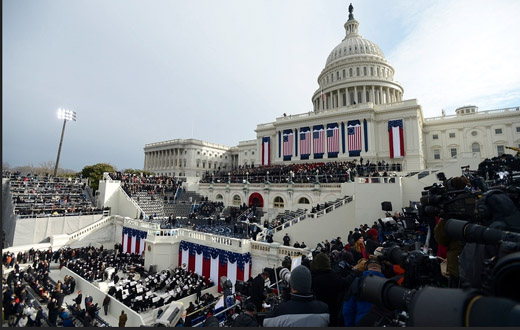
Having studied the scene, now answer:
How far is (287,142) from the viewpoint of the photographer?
45594 millimetres

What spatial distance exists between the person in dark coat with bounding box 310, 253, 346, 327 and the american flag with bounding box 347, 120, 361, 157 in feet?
122

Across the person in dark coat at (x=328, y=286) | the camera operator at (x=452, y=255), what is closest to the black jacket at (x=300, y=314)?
the person in dark coat at (x=328, y=286)

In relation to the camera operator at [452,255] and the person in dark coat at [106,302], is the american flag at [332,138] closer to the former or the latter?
the person in dark coat at [106,302]

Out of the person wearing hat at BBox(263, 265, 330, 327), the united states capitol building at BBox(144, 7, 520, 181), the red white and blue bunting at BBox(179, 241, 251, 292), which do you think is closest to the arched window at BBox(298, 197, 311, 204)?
the red white and blue bunting at BBox(179, 241, 251, 292)

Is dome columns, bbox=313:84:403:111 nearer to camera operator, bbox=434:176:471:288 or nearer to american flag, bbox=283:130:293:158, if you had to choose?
american flag, bbox=283:130:293:158

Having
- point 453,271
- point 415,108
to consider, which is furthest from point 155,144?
point 453,271

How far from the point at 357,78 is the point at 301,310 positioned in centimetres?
5460

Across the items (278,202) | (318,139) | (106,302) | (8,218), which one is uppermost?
(318,139)

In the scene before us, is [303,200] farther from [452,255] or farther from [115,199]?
[115,199]

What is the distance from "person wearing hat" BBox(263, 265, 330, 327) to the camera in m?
2.83

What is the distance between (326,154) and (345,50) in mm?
31235

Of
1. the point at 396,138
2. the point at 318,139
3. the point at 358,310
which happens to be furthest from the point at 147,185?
the point at 396,138

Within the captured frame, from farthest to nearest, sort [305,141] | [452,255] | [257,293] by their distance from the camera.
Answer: [305,141] < [257,293] < [452,255]

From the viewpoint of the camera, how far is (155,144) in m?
86.8
